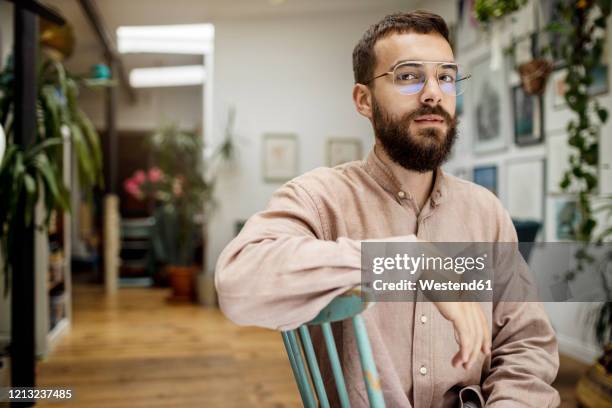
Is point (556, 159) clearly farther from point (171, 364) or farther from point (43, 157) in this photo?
point (43, 157)

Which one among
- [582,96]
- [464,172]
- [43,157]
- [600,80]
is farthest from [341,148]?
[43,157]

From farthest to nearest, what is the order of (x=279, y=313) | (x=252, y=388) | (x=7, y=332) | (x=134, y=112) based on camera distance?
1. (x=134, y=112)
2. (x=7, y=332)
3. (x=252, y=388)
4. (x=279, y=313)

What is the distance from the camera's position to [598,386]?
2383mm

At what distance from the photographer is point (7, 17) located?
13.8ft

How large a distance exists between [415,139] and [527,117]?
3761mm

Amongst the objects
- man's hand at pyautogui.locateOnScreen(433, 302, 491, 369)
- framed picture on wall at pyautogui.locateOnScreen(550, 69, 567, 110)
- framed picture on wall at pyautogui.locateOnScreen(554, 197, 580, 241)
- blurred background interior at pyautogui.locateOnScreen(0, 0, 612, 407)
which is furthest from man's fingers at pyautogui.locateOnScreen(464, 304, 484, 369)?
framed picture on wall at pyautogui.locateOnScreen(550, 69, 567, 110)

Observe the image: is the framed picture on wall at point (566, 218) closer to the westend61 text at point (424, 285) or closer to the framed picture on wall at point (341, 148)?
the framed picture on wall at point (341, 148)

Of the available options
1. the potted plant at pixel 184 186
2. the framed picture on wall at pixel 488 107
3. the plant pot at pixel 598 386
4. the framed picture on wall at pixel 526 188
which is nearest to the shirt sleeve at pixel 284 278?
the plant pot at pixel 598 386

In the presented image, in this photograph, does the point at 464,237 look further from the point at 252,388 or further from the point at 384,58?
the point at 252,388

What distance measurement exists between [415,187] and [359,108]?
19 centimetres

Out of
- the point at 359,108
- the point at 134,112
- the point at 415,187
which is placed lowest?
the point at 415,187

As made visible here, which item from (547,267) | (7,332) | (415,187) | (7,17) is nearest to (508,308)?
(547,267)

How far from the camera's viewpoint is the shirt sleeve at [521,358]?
1017 mm

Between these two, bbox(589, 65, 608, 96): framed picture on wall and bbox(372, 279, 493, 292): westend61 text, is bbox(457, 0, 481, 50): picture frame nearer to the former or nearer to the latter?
bbox(589, 65, 608, 96): framed picture on wall
